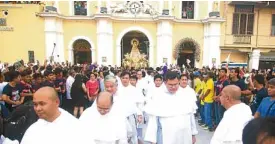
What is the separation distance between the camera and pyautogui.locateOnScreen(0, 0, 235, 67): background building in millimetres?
20547

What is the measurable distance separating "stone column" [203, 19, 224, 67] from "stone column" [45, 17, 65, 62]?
12.8 meters

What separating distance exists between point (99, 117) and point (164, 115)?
102 centimetres

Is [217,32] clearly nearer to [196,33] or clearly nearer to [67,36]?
[196,33]

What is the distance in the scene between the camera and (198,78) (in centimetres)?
891

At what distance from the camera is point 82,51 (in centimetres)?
2284

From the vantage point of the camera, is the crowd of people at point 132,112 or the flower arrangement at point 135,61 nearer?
the crowd of people at point 132,112

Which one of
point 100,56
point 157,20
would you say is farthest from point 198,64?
point 100,56

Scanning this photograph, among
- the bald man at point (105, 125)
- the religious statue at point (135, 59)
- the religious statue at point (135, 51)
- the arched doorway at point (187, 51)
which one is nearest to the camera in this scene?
the bald man at point (105, 125)

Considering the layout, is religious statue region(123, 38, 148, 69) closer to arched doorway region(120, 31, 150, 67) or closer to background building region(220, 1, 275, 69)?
arched doorway region(120, 31, 150, 67)

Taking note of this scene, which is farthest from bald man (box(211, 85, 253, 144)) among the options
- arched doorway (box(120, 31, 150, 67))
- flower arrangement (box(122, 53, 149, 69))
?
arched doorway (box(120, 31, 150, 67))

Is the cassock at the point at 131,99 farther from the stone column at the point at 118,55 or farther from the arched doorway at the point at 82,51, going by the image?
the arched doorway at the point at 82,51

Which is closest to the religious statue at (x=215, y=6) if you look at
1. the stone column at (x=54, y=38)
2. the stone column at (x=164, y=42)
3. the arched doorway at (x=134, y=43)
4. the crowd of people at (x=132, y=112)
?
the stone column at (x=164, y=42)

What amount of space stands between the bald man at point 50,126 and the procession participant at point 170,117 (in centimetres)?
149

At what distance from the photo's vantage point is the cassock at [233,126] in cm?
296
